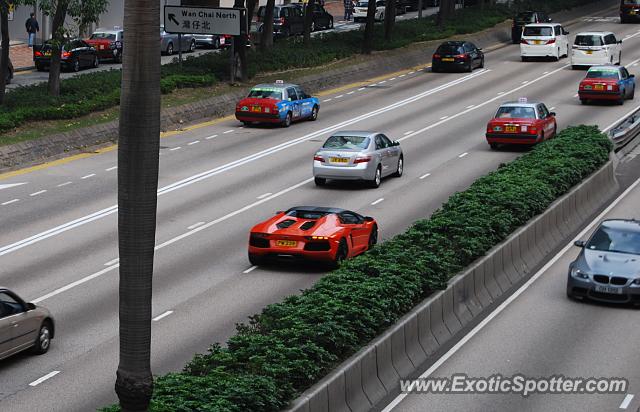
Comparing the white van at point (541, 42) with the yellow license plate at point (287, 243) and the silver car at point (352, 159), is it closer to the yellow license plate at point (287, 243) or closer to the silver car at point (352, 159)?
the silver car at point (352, 159)

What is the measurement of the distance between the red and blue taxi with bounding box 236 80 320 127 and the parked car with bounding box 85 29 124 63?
1781 cm

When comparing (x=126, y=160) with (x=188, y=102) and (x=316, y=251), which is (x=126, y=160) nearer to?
(x=316, y=251)

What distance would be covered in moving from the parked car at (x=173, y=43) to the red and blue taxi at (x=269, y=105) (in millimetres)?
19882

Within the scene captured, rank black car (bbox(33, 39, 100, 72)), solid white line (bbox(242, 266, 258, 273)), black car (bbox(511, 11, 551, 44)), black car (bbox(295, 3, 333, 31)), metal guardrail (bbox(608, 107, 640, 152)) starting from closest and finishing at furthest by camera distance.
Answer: solid white line (bbox(242, 266, 258, 273)), metal guardrail (bbox(608, 107, 640, 152)), black car (bbox(33, 39, 100, 72)), black car (bbox(511, 11, 551, 44)), black car (bbox(295, 3, 333, 31))

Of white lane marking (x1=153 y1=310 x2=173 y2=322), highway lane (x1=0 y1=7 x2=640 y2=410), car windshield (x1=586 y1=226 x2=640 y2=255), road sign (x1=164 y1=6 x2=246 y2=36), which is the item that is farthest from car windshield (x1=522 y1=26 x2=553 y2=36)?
white lane marking (x1=153 y1=310 x2=173 y2=322)

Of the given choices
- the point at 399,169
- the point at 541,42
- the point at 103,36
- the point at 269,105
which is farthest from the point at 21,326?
the point at 541,42

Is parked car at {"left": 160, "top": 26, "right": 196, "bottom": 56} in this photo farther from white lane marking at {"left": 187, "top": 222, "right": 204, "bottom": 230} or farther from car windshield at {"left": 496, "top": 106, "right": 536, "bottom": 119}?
white lane marking at {"left": 187, "top": 222, "right": 204, "bottom": 230}

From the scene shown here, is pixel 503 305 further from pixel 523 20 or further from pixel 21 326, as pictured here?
pixel 523 20

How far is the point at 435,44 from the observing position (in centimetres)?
6450

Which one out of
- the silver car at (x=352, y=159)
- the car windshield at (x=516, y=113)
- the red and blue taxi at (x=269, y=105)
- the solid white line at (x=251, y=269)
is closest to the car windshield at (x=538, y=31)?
the red and blue taxi at (x=269, y=105)

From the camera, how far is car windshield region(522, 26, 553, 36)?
6066 cm

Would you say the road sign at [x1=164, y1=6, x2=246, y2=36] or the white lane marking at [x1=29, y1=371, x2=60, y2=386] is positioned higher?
the road sign at [x1=164, y1=6, x2=246, y2=36]

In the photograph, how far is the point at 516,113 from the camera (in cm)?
3856

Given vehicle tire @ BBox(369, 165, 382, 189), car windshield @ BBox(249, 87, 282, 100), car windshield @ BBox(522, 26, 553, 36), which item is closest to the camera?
vehicle tire @ BBox(369, 165, 382, 189)
